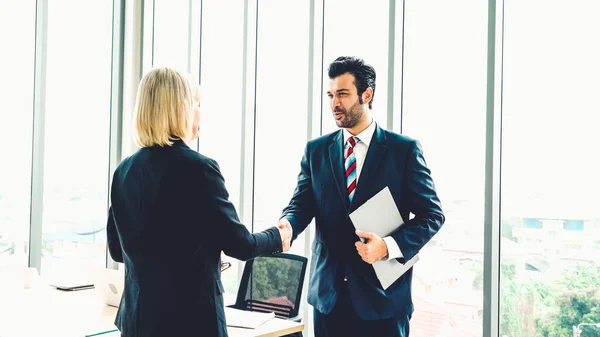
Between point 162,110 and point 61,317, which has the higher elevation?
point 162,110

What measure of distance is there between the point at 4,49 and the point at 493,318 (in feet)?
12.8

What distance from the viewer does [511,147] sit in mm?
3004

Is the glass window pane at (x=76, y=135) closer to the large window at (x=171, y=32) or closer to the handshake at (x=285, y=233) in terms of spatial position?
the large window at (x=171, y=32)

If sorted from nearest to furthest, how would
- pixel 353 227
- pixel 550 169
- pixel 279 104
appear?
pixel 353 227, pixel 550 169, pixel 279 104

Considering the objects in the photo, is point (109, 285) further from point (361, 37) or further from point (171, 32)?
point (171, 32)

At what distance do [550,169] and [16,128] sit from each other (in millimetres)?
3823

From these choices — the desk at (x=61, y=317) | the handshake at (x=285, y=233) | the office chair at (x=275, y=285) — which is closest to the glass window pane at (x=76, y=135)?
the desk at (x=61, y=317)

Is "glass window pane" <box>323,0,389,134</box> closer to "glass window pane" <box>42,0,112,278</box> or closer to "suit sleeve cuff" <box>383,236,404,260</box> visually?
"suit sleeve cuff" <box>383,236,404,260</box>

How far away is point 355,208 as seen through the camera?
2.25 metres

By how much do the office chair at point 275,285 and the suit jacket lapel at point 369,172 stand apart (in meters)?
0.79

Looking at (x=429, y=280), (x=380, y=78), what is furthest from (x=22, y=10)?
(x=429, y=280)

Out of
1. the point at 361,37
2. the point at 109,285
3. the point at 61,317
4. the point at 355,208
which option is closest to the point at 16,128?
the point at 109,285

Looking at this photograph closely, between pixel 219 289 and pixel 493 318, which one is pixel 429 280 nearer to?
pixel 493 318

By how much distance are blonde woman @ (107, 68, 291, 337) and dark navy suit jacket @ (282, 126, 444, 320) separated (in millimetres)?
619
